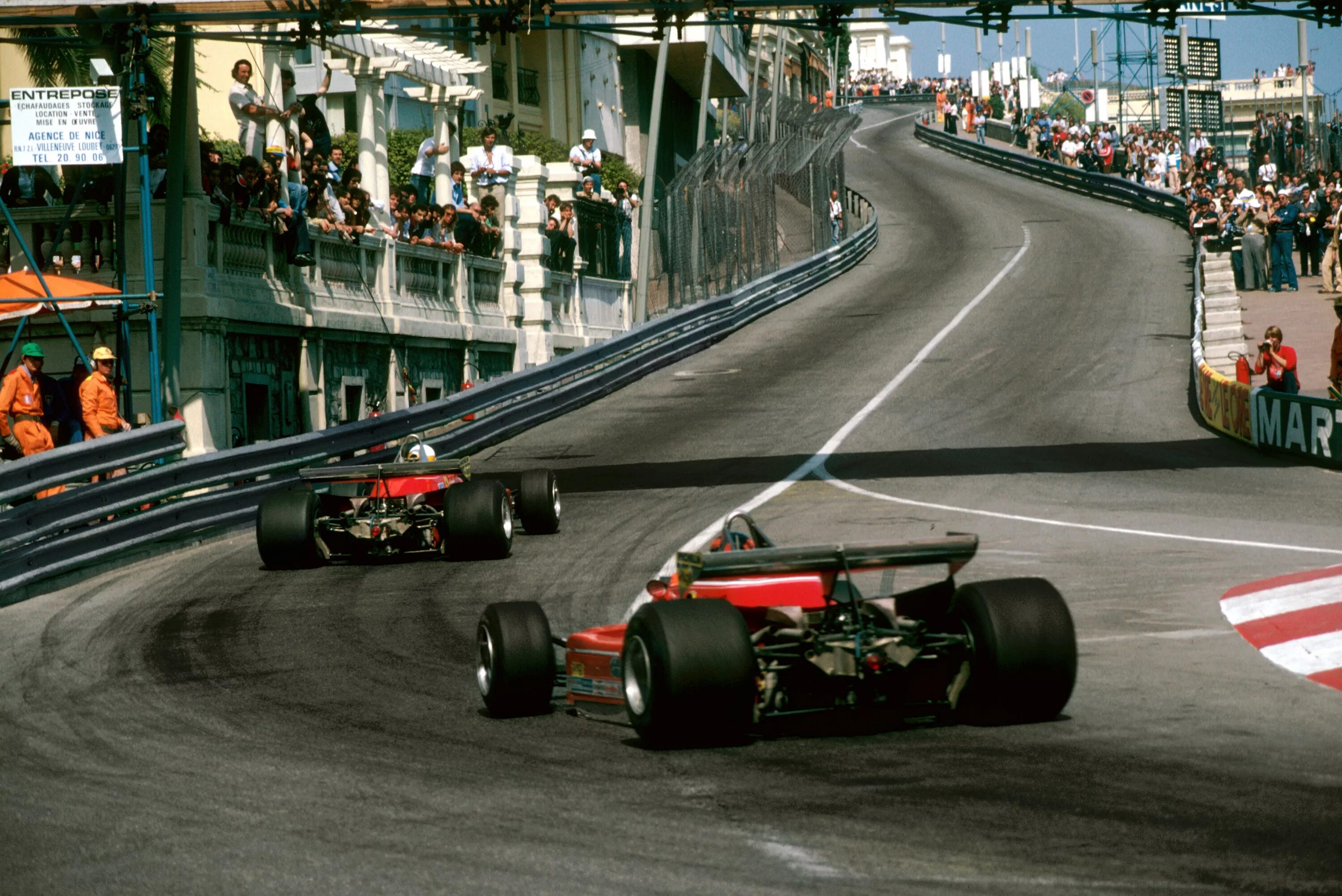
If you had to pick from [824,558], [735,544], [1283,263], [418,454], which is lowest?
[1283,263]

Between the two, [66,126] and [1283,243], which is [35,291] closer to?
[66,126]

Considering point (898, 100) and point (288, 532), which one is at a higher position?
point (898, 100)

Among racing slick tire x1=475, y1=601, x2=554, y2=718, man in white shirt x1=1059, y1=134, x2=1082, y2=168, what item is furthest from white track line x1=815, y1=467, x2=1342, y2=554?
man in white shirt x1=1059, y1=134, x2=1082, y2=168

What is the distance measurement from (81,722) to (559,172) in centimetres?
2561

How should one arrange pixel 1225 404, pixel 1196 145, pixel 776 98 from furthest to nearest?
pixel 1196 145 → pixel 776 98 → pixel 1225 404

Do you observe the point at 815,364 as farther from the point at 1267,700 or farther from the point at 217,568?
the point at 1267,700

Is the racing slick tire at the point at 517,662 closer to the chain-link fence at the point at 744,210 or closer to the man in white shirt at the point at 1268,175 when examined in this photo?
the chain-link fence at the point at 744,210

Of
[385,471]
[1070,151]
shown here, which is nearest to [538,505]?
[385,471]

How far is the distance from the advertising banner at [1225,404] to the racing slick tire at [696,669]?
646 inches

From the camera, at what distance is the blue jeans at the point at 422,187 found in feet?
94.0

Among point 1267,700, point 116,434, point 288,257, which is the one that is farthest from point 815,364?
point 1267,700

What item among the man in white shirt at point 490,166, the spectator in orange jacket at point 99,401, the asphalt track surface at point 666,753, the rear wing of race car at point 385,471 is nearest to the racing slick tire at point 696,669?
the asphalt track surface at point 666,753

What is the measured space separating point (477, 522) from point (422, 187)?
15.8m

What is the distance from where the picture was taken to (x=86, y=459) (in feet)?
48.3
